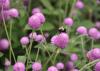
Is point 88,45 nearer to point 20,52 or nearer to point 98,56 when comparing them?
point 20,52

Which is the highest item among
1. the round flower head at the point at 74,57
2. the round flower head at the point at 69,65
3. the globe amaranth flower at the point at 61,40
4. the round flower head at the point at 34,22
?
the round flower head at the point at 34,22

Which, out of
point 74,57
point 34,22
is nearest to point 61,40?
point 34,22

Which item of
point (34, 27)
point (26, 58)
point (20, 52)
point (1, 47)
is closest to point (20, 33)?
point (20, 52)

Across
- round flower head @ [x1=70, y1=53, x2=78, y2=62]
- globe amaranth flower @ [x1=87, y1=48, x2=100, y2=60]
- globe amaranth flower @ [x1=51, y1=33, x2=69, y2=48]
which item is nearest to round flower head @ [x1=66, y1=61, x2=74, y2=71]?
round flower head @ [x1=70, y1=53, x2=78, y2=62]

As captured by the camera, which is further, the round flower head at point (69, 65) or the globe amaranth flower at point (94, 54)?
the round flower head at point (69, 65)

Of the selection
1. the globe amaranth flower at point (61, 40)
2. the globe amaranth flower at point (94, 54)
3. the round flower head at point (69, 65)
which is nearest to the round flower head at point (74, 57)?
the round flower head at point (69, 65)

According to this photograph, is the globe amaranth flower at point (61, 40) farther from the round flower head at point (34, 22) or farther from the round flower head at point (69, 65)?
the round flower head at point (69, 65)

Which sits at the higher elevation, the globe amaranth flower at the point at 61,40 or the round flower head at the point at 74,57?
the globe amaranth flower at the point at 61,40

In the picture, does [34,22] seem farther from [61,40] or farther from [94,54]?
[94,54]

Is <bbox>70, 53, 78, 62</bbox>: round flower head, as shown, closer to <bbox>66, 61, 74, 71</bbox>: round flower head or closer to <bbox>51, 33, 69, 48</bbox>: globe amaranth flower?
<bbox>66, 61, 74, 71</bbox>: round flower head

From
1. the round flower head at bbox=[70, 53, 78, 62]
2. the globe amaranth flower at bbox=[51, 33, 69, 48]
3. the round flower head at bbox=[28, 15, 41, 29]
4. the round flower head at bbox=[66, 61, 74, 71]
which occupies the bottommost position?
the round flower head at bbox=[66, 61, 74, 71]

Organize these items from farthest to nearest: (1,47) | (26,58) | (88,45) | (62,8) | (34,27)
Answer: (62,8)
(88,45)
(1,47)
(26,58)
(34,27)
